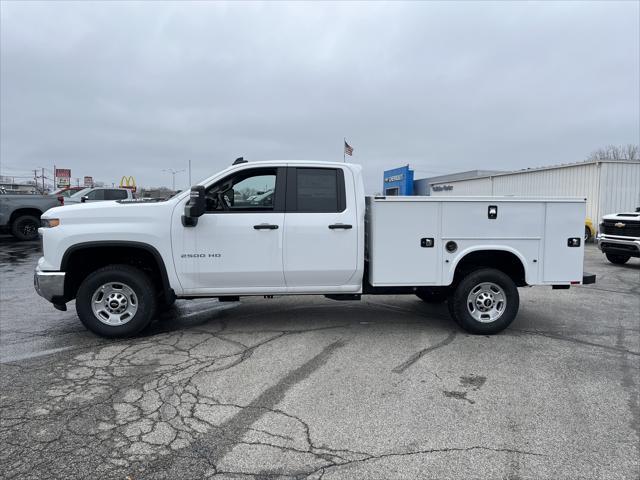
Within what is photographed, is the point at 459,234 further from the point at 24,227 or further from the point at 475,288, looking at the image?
the point at 24,227

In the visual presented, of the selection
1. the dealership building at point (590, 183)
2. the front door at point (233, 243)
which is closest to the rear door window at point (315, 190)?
the front door at point (233, 243)

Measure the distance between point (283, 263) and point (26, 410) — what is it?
2.87 metres

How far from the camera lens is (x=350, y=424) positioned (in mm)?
3695

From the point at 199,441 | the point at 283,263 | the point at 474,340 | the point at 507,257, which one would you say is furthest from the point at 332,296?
the point at 199,441

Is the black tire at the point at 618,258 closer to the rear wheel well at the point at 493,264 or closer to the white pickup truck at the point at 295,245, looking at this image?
the white pickup truck at the point at 295,245

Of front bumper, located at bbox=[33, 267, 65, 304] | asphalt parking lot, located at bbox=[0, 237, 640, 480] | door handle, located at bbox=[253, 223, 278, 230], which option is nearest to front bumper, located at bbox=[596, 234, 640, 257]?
asphalt parking lot, located at bbox=[0, 237, 640, 480]

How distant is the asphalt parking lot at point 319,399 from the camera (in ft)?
10.4

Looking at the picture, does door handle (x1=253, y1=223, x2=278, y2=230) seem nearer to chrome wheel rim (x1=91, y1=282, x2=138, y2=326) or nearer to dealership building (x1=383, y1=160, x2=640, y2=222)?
chrome wheel rim (x1=91, y1=282, x2=138, y2=326)

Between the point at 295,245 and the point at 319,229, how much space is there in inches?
13.3

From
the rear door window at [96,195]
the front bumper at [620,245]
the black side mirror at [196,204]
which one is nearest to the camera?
the black side mirror at [196,204]

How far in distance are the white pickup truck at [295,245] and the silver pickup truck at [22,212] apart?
1336cm

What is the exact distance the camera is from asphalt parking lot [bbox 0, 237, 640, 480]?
10.4ft

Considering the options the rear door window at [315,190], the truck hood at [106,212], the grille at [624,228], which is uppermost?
the rear door window at [315,190]

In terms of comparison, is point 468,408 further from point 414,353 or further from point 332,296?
point 332,296
